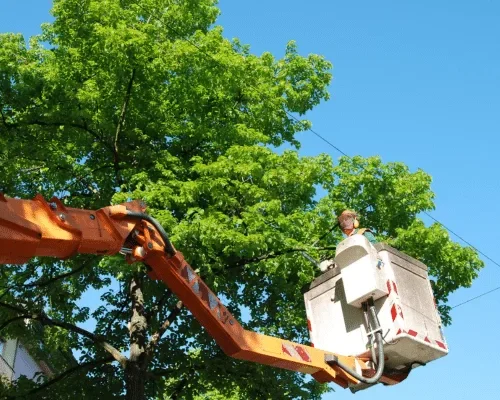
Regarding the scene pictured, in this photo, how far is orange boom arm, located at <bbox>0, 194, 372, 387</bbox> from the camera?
→ 5.17 m

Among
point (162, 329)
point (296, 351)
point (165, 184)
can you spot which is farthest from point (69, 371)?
point (296, 351)

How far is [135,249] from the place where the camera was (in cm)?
616

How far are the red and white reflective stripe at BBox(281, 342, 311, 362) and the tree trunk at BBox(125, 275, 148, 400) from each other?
510 cm

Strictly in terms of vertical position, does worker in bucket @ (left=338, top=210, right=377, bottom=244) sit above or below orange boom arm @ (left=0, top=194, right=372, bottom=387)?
above

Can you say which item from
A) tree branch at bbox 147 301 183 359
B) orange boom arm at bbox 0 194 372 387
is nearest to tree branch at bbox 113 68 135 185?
tree branch at bbox 147 301 183 359

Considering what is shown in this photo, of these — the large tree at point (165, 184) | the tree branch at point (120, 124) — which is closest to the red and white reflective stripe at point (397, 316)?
the large tree at point (165, 184)

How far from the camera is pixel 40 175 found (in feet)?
43.3

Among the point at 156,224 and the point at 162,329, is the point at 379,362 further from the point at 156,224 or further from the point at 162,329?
the point at 162,329

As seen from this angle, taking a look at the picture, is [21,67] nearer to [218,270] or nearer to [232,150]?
[232,150]

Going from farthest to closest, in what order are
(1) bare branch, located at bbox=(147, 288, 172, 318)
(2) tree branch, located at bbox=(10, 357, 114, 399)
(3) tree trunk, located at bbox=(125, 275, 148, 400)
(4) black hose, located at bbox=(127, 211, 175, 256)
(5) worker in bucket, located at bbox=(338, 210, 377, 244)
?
(1) bare branch, located at bbox=(147, 288, 172, 318)
(2) tree branch, located at bbox=(10, 357, 114, 399)
(3) tree trunk, located at bbox=(125, 275, 148, 400)
(5) worker in bucket, located at bbox=(338, 210, 377, 244)
(4) black hose, located at bbox=(127, 211, 175, 256)

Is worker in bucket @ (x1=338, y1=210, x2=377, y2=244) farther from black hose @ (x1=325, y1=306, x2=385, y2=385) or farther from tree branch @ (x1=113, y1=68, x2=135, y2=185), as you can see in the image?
tree branch @ (x1=113, y1=68, x2=135, y2=185)

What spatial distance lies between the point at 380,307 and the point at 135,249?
8.22ft

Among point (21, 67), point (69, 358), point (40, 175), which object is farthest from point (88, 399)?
point (21, 67)

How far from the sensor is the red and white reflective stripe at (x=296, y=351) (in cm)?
698
